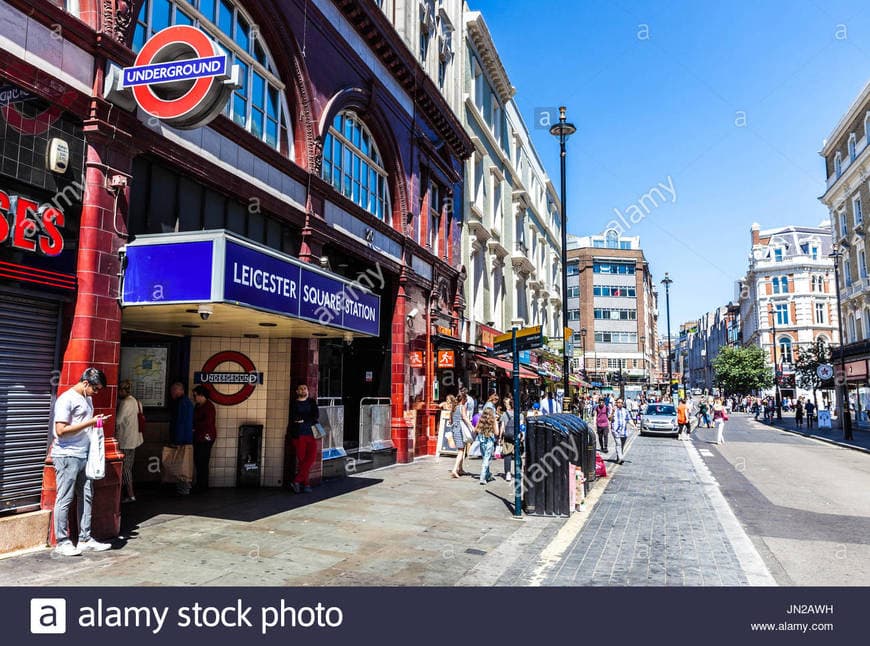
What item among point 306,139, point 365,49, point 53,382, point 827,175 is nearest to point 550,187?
point 827,175

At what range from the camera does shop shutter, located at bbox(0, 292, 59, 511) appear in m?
6.18

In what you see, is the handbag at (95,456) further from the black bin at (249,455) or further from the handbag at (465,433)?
the handbag at (465,433)

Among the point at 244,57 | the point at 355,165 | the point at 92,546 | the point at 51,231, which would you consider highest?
the point at 244,57

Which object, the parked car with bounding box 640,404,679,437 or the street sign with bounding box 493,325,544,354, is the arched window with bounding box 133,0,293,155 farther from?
the parked car with bounding box 640,404,679,437

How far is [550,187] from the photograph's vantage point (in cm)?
4562

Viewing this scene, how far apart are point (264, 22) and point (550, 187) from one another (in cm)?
3720

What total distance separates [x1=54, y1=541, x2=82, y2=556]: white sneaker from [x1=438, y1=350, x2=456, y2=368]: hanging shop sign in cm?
1226

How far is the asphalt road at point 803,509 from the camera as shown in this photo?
21.3ft

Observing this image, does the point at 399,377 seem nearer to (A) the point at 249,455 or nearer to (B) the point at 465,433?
(B) the point at 465,433

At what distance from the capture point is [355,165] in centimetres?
1475

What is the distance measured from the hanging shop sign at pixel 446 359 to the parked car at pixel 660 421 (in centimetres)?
1476

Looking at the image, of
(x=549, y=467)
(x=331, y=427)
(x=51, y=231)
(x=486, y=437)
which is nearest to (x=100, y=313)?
(x=51, y=231)

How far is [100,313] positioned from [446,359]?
38.3 ft

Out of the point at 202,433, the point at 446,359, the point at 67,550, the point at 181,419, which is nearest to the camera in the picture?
the point at 67,550
